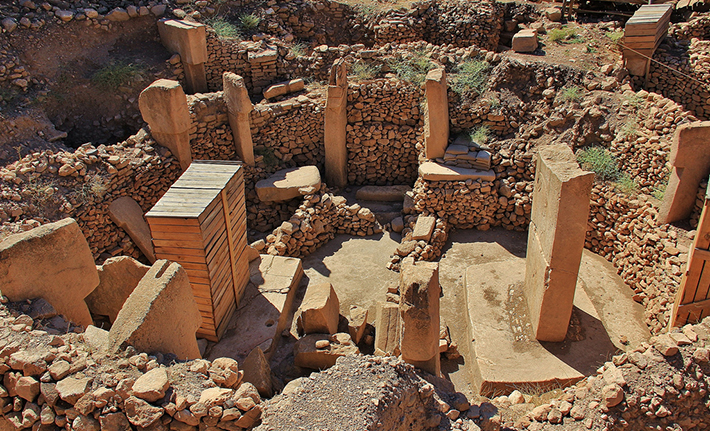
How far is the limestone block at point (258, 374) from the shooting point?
205 inches

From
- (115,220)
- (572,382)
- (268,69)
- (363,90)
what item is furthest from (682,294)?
(268,69)

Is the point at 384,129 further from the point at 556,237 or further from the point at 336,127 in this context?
the point at 556,237

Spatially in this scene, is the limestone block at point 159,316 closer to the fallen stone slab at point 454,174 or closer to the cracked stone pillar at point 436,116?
the fallen stone slab at point 454,174

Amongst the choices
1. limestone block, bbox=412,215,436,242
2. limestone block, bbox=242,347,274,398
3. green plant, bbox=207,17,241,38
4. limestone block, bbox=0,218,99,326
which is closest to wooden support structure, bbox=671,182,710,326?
limestone block, bbox=412,215,436,242

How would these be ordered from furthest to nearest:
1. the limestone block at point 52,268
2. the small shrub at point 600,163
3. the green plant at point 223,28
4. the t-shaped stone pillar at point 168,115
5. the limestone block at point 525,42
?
the green plant at point 223,28 < the limestone block at point 525,42 < the small shrub at point 600,163 < the t-shaped stone pillar at point 168,115 < the limestone block at point 52,268

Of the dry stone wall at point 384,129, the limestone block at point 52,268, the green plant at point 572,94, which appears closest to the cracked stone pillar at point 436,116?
the dry stone wall at point 384,129

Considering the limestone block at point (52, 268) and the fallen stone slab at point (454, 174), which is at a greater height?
the limestone block at point (52, 268)

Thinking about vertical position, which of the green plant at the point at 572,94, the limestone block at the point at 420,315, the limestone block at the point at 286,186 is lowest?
the limestone block at the point at 286,186

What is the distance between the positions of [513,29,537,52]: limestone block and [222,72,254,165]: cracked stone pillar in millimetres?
6188

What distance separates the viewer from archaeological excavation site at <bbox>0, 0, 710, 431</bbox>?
4.37 m

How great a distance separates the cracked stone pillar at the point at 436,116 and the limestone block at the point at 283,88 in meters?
3.16

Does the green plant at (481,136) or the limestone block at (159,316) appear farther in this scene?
the green plant at (481,136)

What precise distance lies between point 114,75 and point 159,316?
7871 mm

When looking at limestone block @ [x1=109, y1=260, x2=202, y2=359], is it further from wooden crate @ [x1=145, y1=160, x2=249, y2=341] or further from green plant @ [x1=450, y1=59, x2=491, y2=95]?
green plant @ [x1=450, y1=59, x2=491, y2=95]
